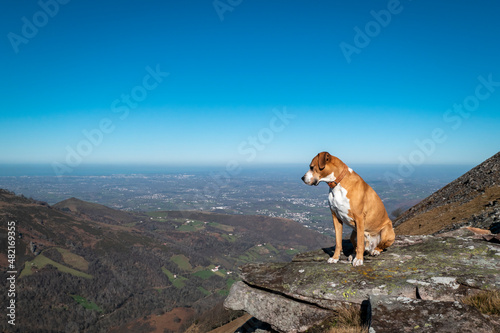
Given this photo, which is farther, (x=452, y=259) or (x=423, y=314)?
(x=452, y=259)

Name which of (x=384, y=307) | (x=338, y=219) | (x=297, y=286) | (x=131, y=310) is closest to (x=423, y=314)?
(x=384, y=307)

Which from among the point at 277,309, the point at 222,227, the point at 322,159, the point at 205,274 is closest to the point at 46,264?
the point at 205,274

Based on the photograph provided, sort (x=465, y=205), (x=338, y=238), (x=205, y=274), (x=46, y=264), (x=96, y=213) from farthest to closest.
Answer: (x=96, y=213) < (x=205, y=274) < (x=46, y=264) < (x=465, y=205) < (x=338, y=238)

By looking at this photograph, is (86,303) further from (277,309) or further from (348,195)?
(348,195)

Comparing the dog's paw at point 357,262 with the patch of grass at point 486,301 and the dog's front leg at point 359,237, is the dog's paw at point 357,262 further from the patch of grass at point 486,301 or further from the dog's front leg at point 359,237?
the patch of grass at point 486,301

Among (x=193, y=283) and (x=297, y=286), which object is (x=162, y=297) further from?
(x=297, y=286)

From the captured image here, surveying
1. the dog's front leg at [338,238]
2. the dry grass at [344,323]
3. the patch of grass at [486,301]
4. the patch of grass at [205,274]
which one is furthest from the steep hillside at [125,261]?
the patch of grass at [486,301]
